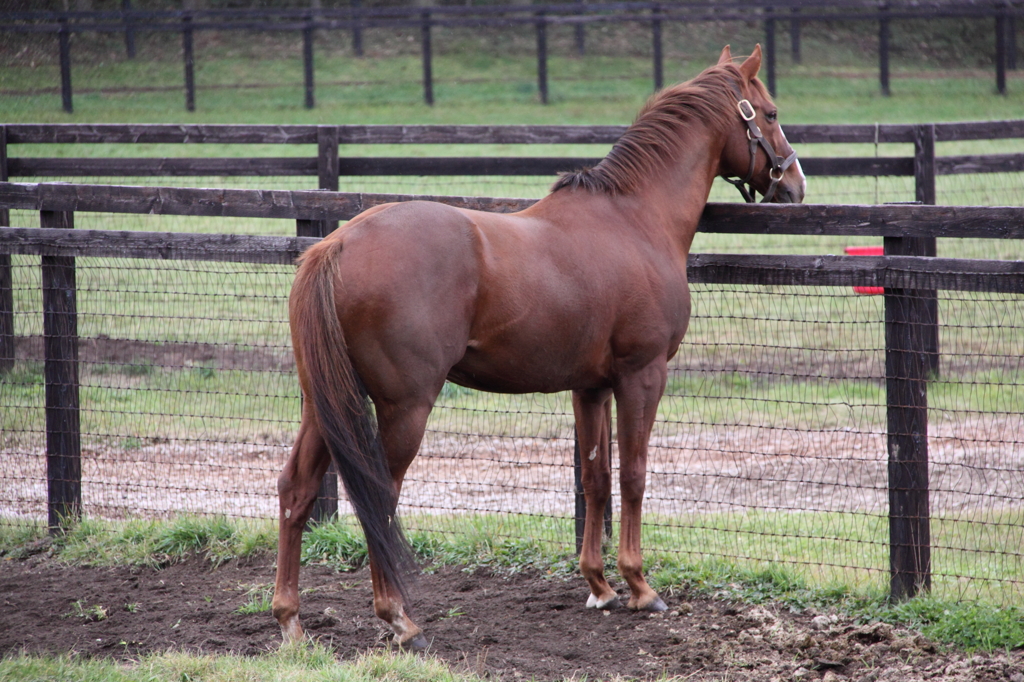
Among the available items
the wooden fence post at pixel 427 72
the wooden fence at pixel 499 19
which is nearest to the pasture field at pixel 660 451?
the wooden fence post at pixel 427 72

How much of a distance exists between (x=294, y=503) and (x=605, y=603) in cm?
145

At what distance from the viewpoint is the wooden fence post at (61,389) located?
488 cm

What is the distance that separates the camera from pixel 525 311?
3.47 m

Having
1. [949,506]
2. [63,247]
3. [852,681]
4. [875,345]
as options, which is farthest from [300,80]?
[852,681]

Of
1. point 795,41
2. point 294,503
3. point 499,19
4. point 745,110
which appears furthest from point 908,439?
point 795,41

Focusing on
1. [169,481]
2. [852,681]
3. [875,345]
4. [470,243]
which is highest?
[470,243]

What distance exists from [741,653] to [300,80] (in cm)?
A: 1983

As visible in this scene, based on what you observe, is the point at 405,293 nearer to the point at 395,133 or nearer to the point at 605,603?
the point at 605,603

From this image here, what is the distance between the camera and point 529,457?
605 cm

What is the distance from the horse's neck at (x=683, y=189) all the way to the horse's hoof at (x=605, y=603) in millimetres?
1583

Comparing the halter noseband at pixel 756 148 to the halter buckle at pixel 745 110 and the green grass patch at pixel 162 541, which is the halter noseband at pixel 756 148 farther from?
the green grass patch at pixel 162 541

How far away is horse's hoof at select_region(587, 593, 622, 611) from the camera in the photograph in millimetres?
4039

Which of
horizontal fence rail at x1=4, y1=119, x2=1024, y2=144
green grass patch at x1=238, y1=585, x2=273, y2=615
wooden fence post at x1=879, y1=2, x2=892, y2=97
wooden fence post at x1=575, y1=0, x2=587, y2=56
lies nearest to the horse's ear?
green grass patch at x1=238, y1=585, x2=273, y2=615

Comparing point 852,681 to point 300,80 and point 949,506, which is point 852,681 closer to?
point 949,506
